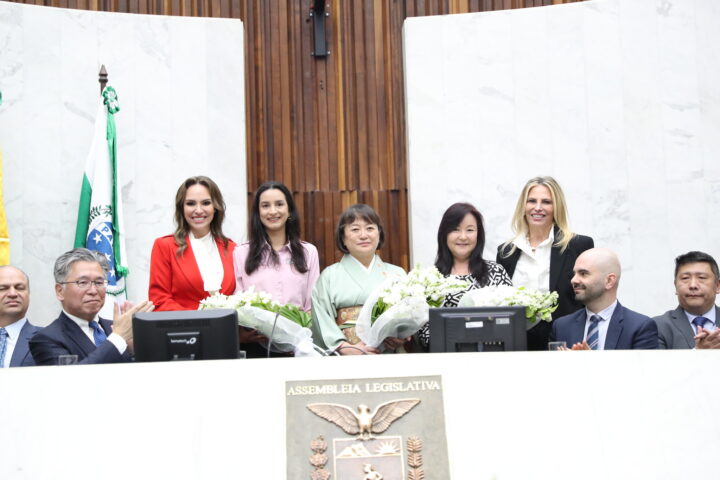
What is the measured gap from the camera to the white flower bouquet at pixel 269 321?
3.43 metres

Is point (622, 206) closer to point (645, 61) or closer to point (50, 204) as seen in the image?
point (645, 61)

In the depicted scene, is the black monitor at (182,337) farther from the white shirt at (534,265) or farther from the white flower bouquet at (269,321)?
the white shirt at (534,265)

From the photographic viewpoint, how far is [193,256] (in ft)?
13.7

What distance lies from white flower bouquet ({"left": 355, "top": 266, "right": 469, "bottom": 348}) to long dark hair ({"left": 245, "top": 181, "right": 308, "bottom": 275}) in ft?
2.40

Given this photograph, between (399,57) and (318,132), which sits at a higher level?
(399,57)

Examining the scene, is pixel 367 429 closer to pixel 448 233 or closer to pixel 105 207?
pixel 448 233

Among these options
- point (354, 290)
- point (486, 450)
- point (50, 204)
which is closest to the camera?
point (486, 450)

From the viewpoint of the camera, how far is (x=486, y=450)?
104 inches

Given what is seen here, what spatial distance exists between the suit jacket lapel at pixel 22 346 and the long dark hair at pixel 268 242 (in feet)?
2.93

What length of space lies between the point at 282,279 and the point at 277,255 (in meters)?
0.12

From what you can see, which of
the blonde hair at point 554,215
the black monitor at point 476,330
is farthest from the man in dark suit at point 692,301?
the black monitor at point 476,330

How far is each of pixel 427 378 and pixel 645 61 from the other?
3.48 m

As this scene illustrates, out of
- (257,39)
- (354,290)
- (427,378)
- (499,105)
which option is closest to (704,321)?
(354,290)

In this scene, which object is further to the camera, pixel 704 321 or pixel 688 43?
pixel 688 43
